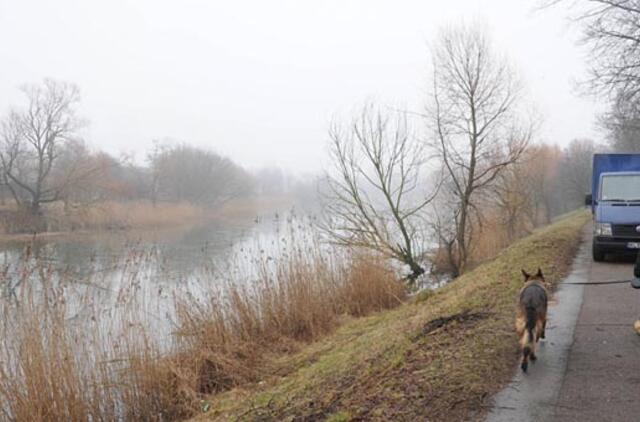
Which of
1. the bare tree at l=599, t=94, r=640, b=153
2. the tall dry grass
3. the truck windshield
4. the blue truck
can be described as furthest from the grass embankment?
the bare tree at l=599, t=94, r=640, b=153

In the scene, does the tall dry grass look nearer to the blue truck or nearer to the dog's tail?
the dog's tail

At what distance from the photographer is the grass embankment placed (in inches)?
145

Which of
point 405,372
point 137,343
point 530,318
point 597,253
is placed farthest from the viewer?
point 597,253

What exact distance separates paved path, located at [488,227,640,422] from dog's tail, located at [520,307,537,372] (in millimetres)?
115

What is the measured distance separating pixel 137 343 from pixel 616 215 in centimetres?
924

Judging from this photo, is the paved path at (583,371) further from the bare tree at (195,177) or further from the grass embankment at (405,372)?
the bare tree at (195,177)

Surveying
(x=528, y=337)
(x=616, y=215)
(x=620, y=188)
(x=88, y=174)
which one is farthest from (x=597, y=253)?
(x=88, y=174)

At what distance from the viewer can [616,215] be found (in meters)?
9.41

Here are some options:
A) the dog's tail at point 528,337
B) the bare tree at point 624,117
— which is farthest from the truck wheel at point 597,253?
the bare tree at point 624,117

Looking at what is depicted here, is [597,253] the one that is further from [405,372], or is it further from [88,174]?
[88,174]

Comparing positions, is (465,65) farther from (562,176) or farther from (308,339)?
(562,176)

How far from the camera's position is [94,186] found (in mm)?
A: 31844

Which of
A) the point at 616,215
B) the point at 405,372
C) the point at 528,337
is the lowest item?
the point at 405,372

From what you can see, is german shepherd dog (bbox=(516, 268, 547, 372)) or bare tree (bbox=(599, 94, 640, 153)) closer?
german shepherd dog (bbox=(516, 268, 547, 372))
